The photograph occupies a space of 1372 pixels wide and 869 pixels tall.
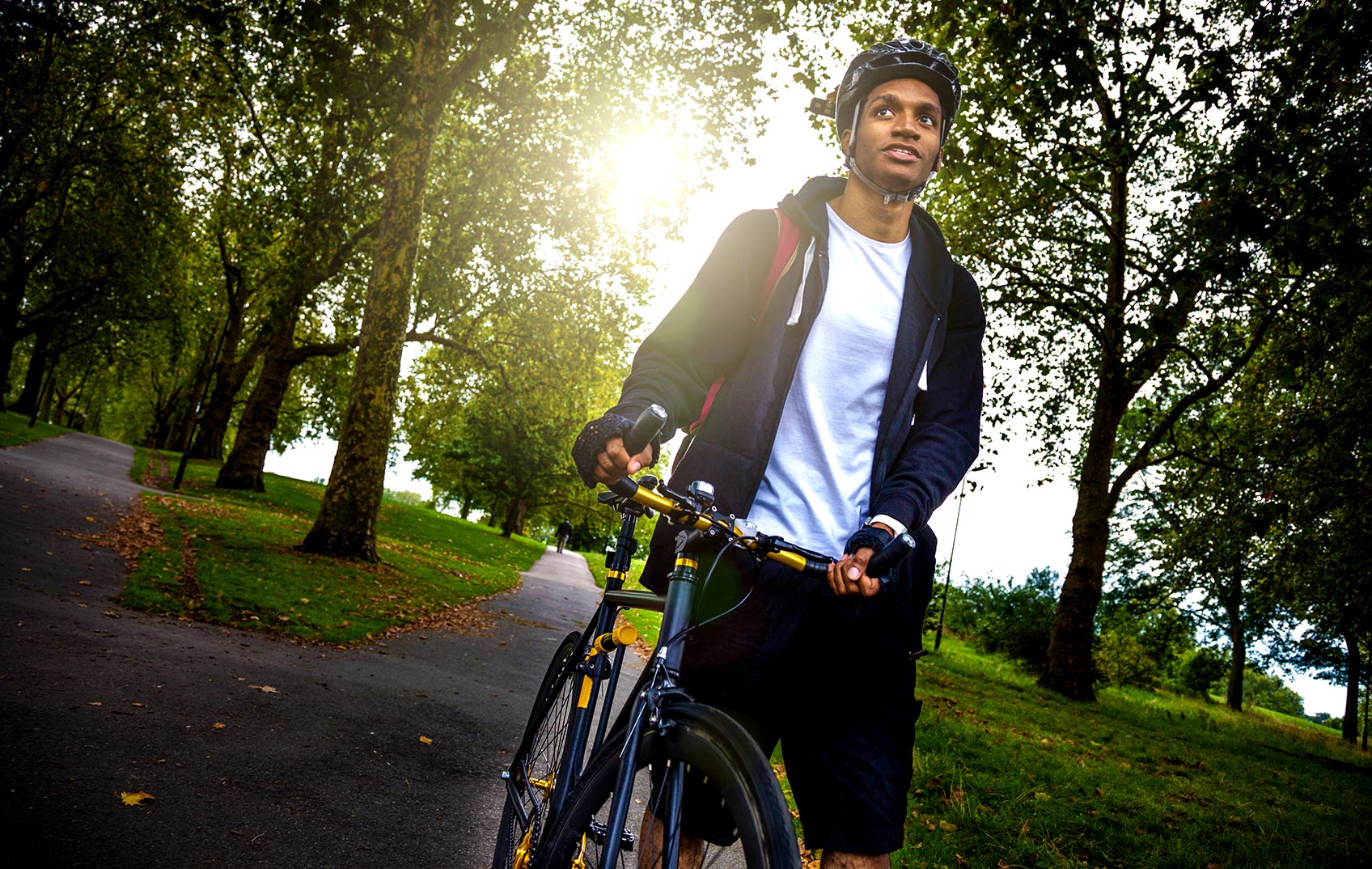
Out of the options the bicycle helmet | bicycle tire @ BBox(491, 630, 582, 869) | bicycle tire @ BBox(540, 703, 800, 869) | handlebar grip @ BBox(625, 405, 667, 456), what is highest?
the bicycle helmet

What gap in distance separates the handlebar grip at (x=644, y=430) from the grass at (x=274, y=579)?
6.72 meters

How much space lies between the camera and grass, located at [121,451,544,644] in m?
7.21

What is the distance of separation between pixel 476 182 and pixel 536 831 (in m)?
17.7

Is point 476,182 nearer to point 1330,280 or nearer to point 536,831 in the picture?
point 1330,280

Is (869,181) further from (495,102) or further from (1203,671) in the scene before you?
(1203,671)

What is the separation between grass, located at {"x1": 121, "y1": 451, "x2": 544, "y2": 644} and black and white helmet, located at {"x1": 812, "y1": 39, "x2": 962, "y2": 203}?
695 centimetres

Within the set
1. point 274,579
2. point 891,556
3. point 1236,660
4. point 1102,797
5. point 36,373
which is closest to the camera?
point 891,556

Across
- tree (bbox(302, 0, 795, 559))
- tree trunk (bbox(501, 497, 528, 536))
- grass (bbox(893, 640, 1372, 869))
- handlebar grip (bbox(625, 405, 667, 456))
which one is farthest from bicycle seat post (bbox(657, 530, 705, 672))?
tree trunk (bbox(501, 497, 528, 536))

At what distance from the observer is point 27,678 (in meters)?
4.18

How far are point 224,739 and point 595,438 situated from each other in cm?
363

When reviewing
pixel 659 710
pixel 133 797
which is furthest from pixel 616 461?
pixel 133 797

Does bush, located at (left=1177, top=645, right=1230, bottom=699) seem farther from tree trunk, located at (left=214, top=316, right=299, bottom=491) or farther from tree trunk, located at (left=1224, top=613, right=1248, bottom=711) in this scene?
tree trunk, located at (left=214, top=316, right=299, bottom=491)

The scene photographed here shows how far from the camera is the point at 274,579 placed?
352 inches

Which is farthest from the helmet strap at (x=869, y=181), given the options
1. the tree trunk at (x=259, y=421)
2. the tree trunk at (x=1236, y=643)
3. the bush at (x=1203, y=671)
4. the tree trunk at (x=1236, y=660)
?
the bush at (x=1203, y=671)
